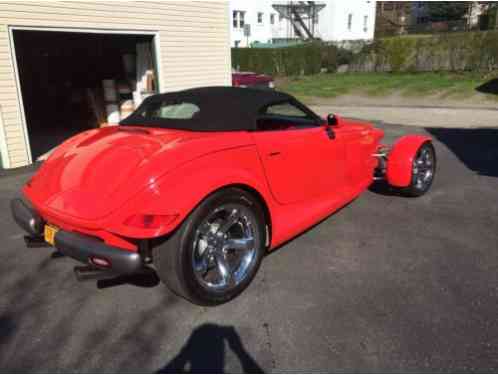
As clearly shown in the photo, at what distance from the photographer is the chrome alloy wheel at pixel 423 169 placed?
5.30 meters

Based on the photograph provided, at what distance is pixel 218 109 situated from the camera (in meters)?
3.63

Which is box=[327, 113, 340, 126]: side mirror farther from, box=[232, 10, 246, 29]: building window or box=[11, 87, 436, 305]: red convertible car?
box=[232, 10, 246, 29]: building window

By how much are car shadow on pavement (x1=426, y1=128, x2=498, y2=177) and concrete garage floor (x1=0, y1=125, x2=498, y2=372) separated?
300 cm

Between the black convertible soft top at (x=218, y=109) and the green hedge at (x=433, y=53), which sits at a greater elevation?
the green hedge at (x=433, y=53)

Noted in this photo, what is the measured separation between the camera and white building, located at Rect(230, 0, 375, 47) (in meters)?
38.8

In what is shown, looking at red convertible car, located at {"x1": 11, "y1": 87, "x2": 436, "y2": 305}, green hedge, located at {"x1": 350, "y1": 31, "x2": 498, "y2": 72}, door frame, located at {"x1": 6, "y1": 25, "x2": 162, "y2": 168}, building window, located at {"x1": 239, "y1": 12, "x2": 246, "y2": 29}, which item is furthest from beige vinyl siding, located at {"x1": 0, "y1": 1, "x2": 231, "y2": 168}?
building window, located at {"x1": 239, "y1": 12, "x2": 246, "y2": 29}

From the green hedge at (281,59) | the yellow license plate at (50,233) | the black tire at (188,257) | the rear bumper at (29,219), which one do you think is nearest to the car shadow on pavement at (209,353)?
the black tire at (188,257)

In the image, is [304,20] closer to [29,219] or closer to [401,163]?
[401,163]

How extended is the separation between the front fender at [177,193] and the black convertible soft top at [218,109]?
51 cm

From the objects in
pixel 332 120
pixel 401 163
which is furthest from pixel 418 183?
pixel 332 120

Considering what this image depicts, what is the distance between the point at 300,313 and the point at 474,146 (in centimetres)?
727

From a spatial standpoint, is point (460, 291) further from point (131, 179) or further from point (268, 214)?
point (131, 179)

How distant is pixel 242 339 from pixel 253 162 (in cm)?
129

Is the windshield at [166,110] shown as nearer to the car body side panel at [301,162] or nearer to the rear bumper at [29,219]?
the car body side panel at [301,162]
